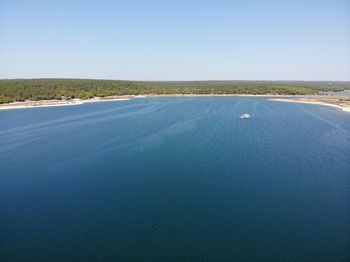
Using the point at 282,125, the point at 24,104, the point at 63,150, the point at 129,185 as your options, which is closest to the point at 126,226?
the point at 129,185

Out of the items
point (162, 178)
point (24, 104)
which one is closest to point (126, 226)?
point (162, 178)

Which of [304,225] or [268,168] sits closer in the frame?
[304,225]

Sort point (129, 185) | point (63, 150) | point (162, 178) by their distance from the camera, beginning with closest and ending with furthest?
1. point (129, 185)
2. point (162, 178)
3. point (63, 150)

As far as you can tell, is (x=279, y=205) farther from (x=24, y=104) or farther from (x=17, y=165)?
(x=24, y=104)

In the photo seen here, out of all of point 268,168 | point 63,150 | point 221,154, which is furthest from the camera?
point 63,150

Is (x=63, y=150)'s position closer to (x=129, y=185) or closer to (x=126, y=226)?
(x=129, y=185)

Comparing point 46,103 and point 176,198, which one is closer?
point 176,198

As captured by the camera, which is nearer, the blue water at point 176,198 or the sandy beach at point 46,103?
the blue water at point 176,198

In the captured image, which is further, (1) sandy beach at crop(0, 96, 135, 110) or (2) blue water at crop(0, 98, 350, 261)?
(1) sandy beach at crop(0, 96, 135, 110)
